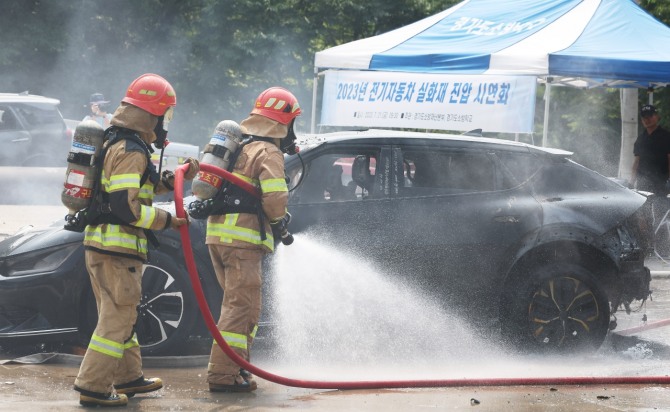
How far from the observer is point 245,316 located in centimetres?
627

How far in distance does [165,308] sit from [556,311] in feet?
8.80

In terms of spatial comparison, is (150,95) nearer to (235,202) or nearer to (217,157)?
(217,157)

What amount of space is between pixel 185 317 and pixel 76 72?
903 inches

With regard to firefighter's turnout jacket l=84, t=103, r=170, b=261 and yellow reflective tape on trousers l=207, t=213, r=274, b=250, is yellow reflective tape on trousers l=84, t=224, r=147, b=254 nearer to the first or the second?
firefighter's turnout jacket l=84, t=103, r=170, b=261

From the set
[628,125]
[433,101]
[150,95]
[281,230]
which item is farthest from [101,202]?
[628,125]

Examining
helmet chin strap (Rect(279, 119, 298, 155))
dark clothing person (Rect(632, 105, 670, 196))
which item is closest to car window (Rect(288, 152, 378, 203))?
helmet chin strap (Rect(279, 119, 298, 155))

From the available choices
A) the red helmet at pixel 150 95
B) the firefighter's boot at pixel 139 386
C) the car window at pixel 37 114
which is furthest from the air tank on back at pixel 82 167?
the car window at pixel 37 114

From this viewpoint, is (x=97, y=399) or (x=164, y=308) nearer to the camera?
(x=97, y=399)

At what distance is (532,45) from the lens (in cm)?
1266

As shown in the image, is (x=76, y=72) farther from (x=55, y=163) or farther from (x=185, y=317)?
(x=185, y=317)

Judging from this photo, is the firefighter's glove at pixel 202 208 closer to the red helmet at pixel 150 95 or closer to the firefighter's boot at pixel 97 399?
the red helmet at pixel 150 95

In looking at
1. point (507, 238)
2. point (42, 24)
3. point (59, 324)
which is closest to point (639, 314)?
point (507, 238)

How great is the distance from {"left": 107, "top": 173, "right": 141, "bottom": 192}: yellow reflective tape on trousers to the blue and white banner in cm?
833

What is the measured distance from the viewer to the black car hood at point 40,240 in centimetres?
700
